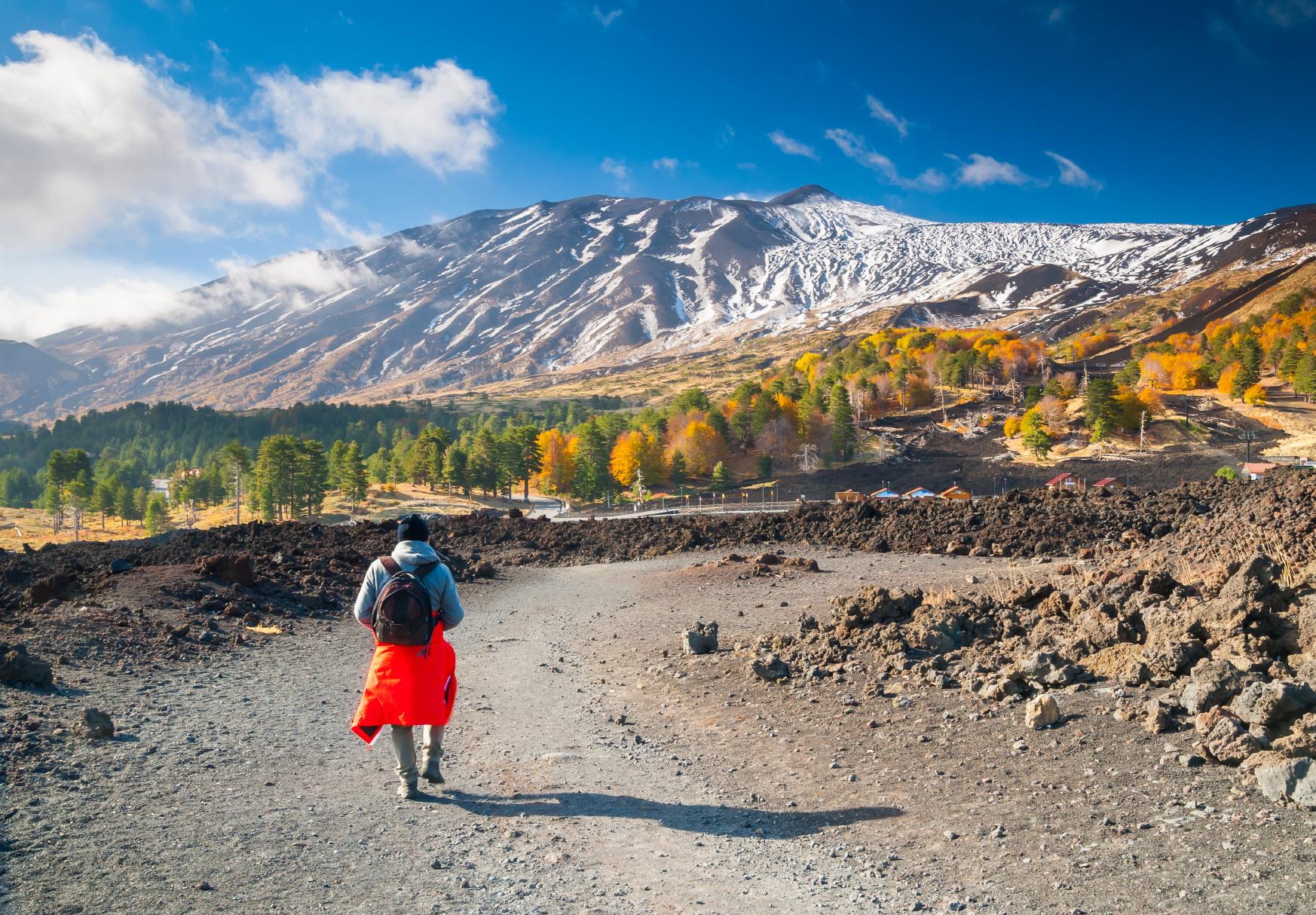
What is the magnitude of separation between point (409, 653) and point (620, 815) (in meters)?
1.82

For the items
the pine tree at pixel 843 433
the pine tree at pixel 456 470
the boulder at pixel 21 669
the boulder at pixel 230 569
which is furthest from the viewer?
the pine tree at pixel 843 433

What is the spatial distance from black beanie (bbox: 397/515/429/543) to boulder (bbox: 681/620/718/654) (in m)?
5.35

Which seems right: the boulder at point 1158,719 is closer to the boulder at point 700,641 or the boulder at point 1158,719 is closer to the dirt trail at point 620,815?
the dirt trail at point 620,815

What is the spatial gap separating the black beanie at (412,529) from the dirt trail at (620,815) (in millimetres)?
1828

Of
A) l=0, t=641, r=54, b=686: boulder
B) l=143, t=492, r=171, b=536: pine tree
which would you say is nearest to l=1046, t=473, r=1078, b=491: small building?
l=0, t=641, r=54, b=686: boulder

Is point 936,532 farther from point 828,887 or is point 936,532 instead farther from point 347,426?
point 347,426

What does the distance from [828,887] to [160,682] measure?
7.43m

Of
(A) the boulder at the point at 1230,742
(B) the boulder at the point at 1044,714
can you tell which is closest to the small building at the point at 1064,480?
(B) the boulder at the point at 1044,714

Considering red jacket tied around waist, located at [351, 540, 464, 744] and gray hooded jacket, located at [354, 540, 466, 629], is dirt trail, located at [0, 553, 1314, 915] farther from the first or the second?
gray hooded jacket, located at [354, 540, 466, 629]

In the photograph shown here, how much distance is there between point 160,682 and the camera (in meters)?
8.51

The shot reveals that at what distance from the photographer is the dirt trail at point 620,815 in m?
4.20

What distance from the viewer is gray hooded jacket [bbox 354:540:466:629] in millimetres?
5656

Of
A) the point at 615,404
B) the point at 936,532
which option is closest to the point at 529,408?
the point at 615,404

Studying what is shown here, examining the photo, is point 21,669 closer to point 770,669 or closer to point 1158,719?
point 770,669
